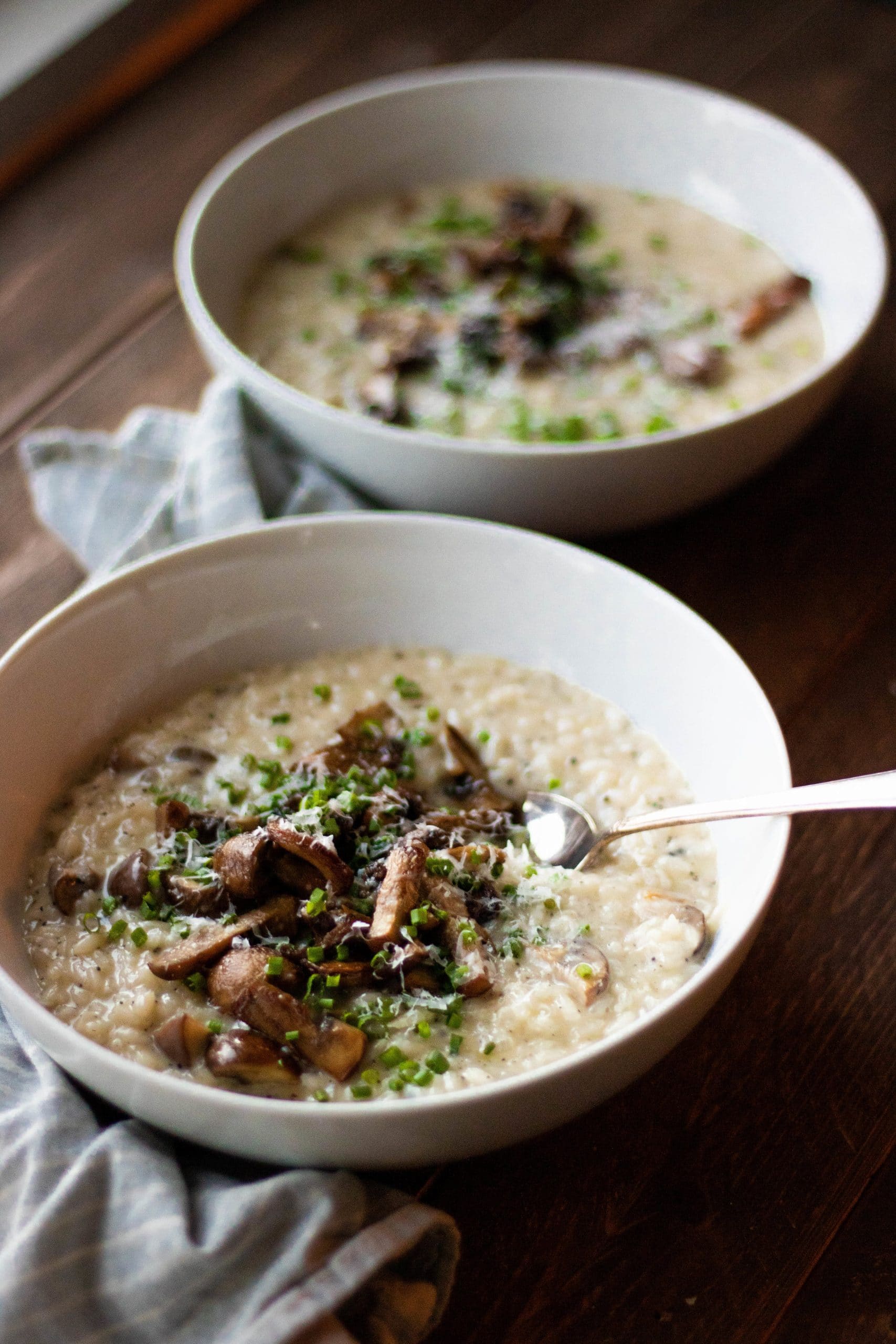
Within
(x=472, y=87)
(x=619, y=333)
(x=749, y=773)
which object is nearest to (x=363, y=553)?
(x=749, y=773)

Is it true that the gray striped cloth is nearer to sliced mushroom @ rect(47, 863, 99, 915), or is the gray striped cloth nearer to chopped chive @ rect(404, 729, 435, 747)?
sliced mushroom @ rect(47, 863, 99, 915)

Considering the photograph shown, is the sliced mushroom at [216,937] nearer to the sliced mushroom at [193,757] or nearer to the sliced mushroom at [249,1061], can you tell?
the sliced mushroom at [249,1061]

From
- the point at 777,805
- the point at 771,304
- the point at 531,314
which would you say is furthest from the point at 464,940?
the point at 771,304

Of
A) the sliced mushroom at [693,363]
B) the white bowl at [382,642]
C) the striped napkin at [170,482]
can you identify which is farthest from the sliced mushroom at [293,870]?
the sliced mushroom at [693,363]

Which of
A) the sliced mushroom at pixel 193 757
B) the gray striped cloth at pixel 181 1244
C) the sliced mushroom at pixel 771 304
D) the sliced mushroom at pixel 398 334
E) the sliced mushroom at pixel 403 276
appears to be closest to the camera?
the gray striped cloth at pixel 181 1244

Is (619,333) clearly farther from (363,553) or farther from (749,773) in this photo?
(749,773)

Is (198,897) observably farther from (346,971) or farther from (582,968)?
(582,968)

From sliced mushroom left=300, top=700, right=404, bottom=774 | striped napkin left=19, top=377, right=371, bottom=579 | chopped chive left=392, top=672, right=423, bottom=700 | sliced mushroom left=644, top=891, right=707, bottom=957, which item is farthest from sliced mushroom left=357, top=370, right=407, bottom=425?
sliced mushroom left=644, top=891, right=707, bottom=957
